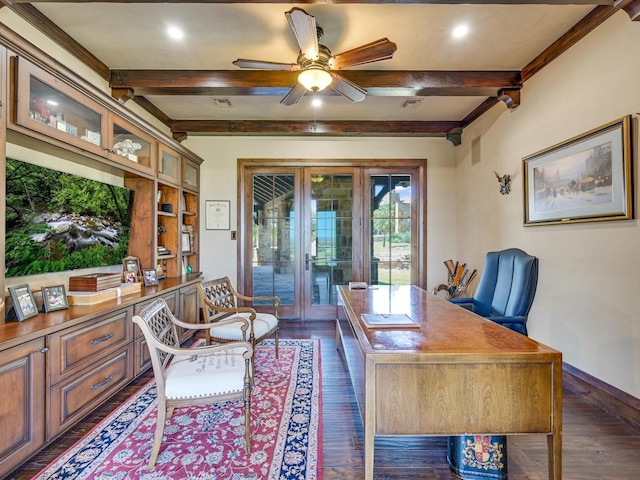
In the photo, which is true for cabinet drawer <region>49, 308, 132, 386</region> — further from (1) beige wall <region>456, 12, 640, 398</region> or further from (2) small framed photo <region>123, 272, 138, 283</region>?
(1) beige wall <region>456, 12, 640, 398</region>

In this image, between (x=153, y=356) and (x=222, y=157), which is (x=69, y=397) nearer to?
(x=153, y=356)

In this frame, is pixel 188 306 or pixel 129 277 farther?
pixel 188 306

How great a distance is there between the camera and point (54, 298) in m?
2.10

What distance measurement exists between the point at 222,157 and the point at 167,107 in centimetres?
98

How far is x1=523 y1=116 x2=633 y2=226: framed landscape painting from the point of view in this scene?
6.97 feet

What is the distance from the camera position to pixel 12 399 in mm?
1565

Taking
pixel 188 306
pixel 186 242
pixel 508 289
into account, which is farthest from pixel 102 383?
pixel 508 289

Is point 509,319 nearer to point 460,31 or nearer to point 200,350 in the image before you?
point 200,350

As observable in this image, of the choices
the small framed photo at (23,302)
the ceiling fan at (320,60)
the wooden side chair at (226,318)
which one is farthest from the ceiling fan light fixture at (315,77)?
the small framed photo at (23,302)

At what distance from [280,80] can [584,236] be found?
3062mm

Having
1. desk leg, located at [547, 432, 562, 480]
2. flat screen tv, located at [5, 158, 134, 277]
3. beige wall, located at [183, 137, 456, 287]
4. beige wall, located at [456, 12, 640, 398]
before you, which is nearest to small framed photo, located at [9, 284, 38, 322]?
flat screen tv, located at [5, 158, 134, 277]

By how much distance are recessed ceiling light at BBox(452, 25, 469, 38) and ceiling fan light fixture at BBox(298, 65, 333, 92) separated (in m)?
1.11

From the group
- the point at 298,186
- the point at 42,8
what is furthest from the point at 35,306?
the point at 298,186

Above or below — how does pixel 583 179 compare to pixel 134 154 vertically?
below
